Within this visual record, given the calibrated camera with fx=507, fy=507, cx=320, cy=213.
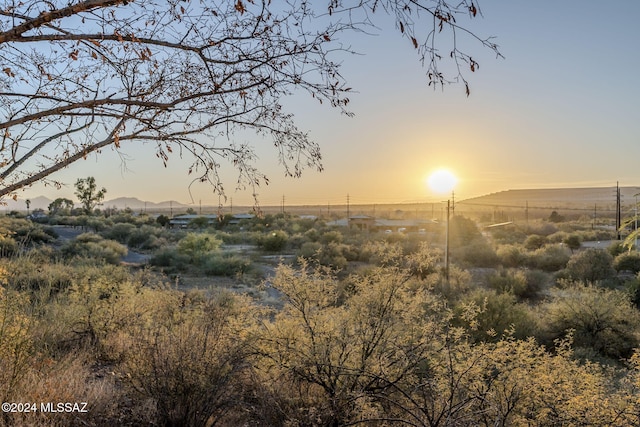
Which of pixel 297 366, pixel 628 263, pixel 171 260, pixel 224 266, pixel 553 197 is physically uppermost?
pixel 553 197

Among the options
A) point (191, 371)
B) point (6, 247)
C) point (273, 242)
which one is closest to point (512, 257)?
point (273, 242)

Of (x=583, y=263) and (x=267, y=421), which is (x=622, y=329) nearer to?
(x=267, y=421)

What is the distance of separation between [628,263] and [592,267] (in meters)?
2.39

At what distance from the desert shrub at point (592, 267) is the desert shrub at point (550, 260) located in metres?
2.87

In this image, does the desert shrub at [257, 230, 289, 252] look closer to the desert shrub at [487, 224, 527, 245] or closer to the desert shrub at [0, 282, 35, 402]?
the desert shrub at [487, 224, 527, 245]

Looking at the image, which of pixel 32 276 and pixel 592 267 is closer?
pixel 32 276

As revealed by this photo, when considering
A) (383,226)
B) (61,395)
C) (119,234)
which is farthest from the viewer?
(383,226)

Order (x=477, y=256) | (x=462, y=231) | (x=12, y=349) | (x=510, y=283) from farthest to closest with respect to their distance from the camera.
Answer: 1. (x=462, y=231)
2. (x=477, y=256)
3. (x=510, y=283)
4. (x=12, y=349)

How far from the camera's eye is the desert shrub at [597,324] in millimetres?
12238

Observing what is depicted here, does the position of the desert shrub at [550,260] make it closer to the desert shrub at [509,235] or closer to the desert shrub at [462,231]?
the desert shrub at [462,231]

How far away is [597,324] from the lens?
41.9 feet

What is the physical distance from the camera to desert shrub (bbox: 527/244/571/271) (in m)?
27.8

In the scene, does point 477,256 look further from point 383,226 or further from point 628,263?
point 383,226

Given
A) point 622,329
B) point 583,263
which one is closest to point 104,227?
point 583,263
